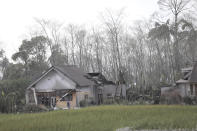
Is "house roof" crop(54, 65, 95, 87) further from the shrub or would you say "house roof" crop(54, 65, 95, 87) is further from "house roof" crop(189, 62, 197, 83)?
"house roof" crop(189, 62, 197, 83)

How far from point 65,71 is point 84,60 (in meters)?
23.3

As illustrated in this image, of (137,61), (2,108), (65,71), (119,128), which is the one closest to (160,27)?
(137,61)

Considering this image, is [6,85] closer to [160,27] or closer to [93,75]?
[93,75]

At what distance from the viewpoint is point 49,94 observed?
35.4m

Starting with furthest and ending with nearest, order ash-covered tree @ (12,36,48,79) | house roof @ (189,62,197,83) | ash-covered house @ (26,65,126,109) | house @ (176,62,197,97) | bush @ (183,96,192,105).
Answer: ash-covered tree @ (12,36,48,79), ash-covered house @ (26,65,126,109), house @ (176,62,197,97), house roof @ (189,62,197,83), bush @ (183,96,192,105)

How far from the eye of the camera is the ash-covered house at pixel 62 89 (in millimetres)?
33938

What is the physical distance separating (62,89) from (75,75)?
101 inches

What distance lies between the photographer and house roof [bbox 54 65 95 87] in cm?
3411

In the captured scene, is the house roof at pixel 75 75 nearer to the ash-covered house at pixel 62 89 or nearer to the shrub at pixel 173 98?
the ash-covered house at pixel 62 89

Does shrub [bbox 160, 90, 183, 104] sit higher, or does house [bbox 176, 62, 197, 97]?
house [bbox 176, 62, 197, 97]

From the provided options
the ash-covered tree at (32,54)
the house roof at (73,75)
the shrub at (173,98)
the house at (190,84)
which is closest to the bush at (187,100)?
the shrub at (173,98)

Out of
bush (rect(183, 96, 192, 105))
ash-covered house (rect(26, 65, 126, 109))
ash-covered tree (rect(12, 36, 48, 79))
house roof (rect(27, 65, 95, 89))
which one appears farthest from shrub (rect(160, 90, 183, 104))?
ash-covered tree (rect(12, 36, 48, 79))

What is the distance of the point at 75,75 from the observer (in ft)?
117

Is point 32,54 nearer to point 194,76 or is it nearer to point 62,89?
point 62,89
